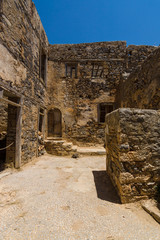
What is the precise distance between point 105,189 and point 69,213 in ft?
3.74

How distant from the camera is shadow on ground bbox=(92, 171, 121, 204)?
2.57 m

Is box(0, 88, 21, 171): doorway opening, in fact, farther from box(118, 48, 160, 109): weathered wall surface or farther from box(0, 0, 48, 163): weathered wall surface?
box(118, 48, 160, 109): weathered wall surface

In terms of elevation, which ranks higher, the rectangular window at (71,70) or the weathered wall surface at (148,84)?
the rectangular window at (71,70)

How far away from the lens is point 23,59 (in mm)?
4719

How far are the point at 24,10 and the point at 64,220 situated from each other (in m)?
6.72

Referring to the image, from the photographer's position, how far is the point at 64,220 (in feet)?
6.42

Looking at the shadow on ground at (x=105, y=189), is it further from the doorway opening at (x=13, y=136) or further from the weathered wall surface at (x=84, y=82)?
the weathered wall surface at (x=84, y=82)

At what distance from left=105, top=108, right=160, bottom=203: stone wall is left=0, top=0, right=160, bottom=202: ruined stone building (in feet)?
0.06

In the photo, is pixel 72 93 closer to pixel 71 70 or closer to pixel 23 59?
pixel 71 70

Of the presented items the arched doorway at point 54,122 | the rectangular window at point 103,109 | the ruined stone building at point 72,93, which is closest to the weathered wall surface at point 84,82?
the ruined stone building at point 72,93

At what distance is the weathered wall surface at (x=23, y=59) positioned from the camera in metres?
3.65

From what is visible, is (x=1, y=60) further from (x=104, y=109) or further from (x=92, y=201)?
(x=104, y=109)

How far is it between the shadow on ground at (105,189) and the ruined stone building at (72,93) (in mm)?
275

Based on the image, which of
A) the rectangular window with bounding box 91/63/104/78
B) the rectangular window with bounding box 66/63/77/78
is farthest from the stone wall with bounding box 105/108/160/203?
the rectangular window with bounding box 66/63/77/78
